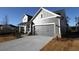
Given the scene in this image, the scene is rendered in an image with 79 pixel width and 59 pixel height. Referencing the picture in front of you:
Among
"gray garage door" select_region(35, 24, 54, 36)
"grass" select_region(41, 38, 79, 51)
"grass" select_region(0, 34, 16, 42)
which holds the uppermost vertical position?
"gray garage door" select_region(35, 24, 54, 36)

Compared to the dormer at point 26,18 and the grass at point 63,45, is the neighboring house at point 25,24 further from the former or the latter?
the grass at point 63,45

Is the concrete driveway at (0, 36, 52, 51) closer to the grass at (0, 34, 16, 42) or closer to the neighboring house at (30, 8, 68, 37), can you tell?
the grass at (0, 34, 16, 42)

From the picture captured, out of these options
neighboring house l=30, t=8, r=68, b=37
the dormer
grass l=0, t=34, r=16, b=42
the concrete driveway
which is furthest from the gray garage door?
grass l=0, t=34, r=16, b=42

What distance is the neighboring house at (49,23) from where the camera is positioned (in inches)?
282

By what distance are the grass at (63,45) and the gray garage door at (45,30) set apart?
1.86 feet

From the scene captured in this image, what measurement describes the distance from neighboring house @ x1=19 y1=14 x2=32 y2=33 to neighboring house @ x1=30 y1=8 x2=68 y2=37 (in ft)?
0.94

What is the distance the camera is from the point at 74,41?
23.1ft

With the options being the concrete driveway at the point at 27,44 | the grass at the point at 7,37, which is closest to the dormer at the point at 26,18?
the concrete driveway at the point at 27,44

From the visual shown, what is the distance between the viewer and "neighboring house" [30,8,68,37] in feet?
23.5

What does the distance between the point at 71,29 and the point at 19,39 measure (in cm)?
283

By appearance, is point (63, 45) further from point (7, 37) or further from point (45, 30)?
point (7, 37)

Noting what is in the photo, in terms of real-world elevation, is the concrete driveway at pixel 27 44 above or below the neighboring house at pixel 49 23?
below
